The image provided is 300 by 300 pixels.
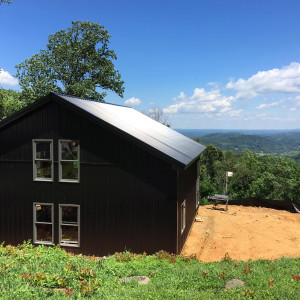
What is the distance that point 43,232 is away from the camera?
14555 mm

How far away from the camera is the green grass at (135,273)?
7.12 metres

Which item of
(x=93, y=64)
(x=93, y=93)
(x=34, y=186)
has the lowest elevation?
(x=34, y=186)

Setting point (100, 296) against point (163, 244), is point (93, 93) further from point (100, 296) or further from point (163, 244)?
point (100, 296)

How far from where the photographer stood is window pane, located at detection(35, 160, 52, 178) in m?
13.9

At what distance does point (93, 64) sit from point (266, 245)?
1237 inches

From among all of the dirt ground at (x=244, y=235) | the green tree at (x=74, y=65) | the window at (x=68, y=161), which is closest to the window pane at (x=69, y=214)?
the window at (x=68, y=161)

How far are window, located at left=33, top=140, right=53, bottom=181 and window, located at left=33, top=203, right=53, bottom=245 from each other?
132cm

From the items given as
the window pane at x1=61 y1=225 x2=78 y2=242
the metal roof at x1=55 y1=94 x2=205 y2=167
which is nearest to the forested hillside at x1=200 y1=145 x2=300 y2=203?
the metal roof at x1=55 y1=94 x2=205 y2=167

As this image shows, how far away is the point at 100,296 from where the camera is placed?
7.14 metres

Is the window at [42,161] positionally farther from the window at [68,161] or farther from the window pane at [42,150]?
the window at [68,161]

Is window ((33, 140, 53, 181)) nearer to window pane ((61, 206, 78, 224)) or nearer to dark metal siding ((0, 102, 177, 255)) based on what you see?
dark metal siding ((0, 102, 177, 255))

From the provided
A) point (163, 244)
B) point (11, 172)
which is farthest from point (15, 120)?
point (163, 244)

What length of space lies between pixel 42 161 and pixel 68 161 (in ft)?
4.58

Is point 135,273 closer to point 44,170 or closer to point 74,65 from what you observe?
point 44,170
